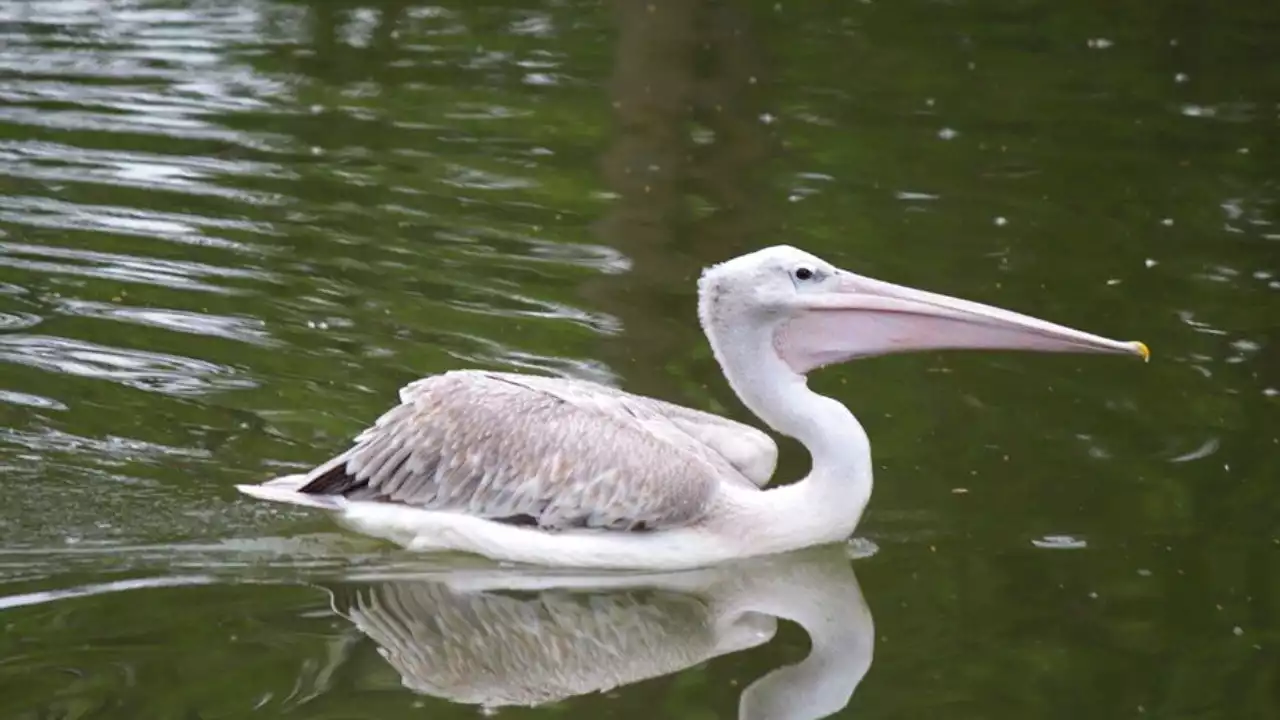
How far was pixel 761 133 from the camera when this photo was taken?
32.9 feet

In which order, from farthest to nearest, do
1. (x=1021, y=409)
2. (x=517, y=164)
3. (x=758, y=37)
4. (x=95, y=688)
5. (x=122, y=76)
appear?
1. (x=758, y=37)
2. (x=122, y=76)
3. (x=517, y=164)
4. (x=1021, y=409)
5. (x=95, y=688)

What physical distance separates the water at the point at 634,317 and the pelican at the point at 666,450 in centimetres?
13

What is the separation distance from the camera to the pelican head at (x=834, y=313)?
5.65m

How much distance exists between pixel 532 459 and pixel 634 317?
5.79 feet

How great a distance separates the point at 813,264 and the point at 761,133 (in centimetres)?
439

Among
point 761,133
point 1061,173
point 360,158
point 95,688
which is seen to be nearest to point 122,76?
point 360,158

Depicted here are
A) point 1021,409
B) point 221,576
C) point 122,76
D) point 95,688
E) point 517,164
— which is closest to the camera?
point 95,688

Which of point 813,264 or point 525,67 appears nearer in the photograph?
point 813,264

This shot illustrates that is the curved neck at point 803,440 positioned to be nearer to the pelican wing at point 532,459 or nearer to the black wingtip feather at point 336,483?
the pelican wing at point 532,459

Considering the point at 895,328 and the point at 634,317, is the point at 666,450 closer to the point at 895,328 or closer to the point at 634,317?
the point at 895,328

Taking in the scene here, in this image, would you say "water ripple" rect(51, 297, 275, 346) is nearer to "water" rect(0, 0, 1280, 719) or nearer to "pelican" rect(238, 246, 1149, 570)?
"water" rect(0, 0, 1280, 719)

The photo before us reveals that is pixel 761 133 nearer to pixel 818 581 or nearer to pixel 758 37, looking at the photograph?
pixel 758 37

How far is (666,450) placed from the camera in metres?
5.61

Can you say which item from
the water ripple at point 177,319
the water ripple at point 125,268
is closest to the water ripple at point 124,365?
the water ripple at point 177,319
